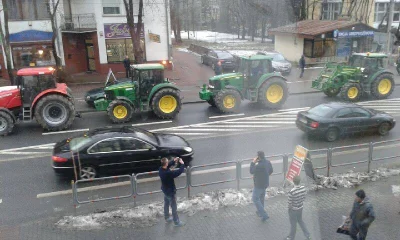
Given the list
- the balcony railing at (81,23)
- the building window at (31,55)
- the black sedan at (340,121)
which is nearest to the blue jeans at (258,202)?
the black sedan at (340,121)

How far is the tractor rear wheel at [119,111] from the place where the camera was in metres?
16.5

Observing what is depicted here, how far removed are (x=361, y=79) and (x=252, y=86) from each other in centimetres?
597

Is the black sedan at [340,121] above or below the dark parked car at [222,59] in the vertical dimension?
below

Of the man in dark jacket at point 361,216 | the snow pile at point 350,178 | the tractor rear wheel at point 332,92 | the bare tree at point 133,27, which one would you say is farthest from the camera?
the bare tree at point 133,27

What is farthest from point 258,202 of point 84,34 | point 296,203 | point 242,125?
point 84,34

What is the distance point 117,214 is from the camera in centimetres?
899

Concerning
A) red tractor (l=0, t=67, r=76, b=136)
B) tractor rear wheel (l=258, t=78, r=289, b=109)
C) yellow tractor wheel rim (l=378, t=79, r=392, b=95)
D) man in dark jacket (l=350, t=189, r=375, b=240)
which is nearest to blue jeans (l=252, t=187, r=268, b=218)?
man in dark jacket (l=350, t=189, r=375, b=240)

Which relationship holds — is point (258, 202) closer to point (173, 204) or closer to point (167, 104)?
point (173, 204)

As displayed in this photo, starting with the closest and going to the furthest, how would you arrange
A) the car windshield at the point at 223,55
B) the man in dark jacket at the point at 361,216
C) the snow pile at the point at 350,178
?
the man in dark jacket at the point at 361,216, the snow pile at the point at 350,178, the car windshield at the point at 223,55

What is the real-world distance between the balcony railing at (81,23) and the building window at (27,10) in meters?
1.40

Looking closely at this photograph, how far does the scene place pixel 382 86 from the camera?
20.8 meters

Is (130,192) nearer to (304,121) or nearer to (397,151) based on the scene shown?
(304,121)

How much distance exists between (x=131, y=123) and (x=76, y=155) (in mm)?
6338

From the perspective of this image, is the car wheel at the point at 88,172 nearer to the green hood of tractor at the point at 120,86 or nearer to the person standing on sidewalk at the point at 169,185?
the person standing on sidewalk at the point at 169,185
